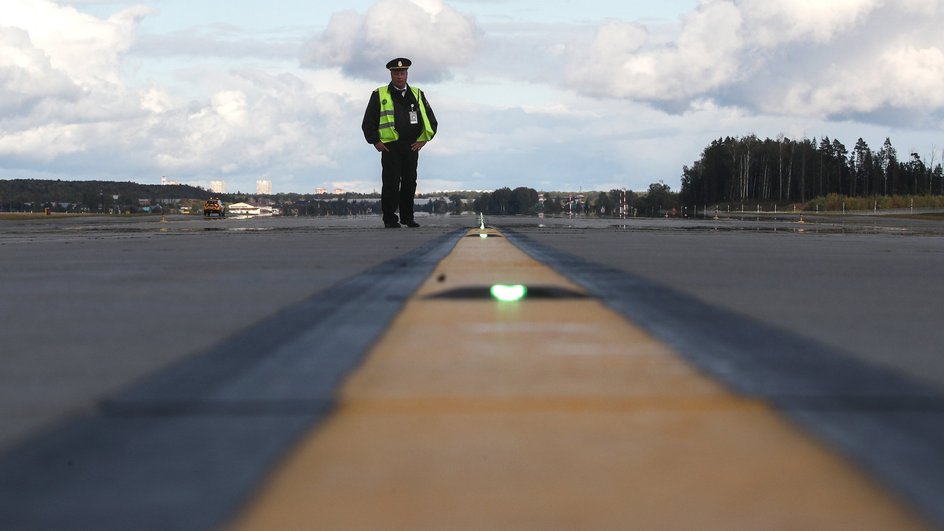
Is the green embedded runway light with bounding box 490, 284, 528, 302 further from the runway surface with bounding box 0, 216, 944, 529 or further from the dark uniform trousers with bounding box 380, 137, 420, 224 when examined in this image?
the dark uniform trousers with bounding box 380, 137, 420, 224

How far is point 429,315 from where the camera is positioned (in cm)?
534

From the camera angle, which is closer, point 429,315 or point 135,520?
point 135,520

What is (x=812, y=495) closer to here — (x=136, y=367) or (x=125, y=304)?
(x=136, y=367)

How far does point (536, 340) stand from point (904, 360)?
137 cm

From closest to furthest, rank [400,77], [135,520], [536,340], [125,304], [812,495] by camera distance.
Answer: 1. [135,520]
2. [812,495]
3. [536,340]
4. [125,304]
5. [400,77]

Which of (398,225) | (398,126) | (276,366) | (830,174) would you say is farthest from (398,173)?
(830,174)

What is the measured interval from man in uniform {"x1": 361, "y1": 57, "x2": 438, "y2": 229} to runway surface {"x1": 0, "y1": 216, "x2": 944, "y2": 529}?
1257 centimetres

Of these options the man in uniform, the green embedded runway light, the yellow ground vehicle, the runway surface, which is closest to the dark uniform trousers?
the man in uniform

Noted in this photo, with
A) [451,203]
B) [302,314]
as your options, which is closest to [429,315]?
[302,314]

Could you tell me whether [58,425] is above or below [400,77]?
below

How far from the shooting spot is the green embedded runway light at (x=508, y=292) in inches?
Result: 243

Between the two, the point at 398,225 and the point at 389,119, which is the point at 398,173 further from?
the point at 398,225

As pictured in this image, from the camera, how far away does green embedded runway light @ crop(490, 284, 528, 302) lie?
6.18m

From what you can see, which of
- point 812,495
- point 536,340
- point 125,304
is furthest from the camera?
point 125,304
